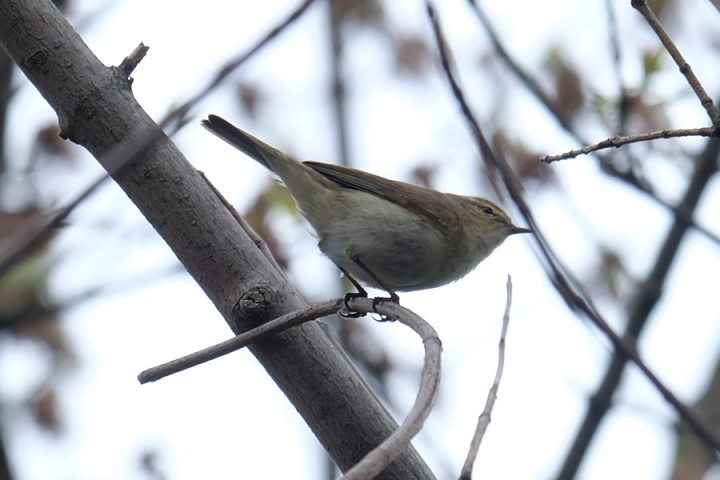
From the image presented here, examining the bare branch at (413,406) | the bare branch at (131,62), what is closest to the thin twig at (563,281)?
the bare branch at (413,406)

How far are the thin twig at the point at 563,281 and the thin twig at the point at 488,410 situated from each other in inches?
9.9

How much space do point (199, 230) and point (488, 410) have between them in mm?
828

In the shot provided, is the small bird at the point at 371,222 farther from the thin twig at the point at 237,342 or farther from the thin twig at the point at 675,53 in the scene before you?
the thin twig at the point at 675,53

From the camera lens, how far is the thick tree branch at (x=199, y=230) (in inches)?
80.3

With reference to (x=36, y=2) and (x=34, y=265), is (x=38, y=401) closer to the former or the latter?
(x=34, y=265)

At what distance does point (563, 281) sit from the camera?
2.14m

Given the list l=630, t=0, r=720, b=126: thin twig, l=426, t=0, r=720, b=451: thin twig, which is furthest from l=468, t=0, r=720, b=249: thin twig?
l=630, t=0, r=720, b=126: thin twig

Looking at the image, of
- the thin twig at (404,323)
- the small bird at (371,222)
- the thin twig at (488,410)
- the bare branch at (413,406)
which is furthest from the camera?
the small bird at (371,222)

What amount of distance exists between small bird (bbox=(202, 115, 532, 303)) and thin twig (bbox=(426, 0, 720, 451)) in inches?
69.1

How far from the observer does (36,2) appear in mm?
2045

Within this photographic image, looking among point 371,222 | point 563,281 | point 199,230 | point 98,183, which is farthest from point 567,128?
point 98,183

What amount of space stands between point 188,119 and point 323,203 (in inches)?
96.3

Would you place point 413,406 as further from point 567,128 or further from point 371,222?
point 371,222

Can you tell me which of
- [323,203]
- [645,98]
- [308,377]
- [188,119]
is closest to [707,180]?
[645,98]
